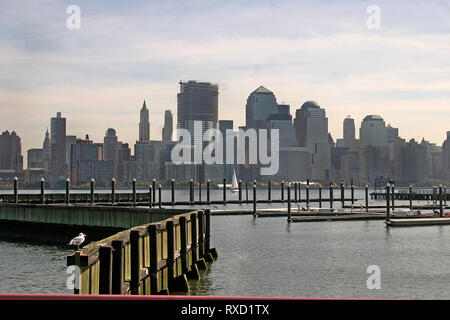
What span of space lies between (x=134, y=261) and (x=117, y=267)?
9.48 ft

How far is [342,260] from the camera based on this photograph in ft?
161

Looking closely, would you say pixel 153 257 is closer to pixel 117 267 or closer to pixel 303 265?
pixel 117 267

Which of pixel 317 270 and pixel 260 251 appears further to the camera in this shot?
pixel 260 251

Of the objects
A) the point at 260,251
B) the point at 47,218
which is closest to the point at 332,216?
the point at 260,251

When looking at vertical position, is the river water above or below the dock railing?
below

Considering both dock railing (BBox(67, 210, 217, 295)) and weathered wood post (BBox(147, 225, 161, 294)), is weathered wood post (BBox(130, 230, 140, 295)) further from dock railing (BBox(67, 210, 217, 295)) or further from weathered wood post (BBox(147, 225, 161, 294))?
weathered wood post (BBox(147, 225, 161, 294))

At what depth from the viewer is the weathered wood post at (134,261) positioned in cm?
2139

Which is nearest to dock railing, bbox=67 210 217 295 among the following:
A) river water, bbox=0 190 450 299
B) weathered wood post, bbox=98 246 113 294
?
weathered wood post, bbox=98 246 113 294

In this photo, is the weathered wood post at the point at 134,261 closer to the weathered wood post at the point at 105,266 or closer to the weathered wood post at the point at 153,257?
the weathered wood post at the point at 153,257

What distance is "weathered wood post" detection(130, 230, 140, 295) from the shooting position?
21391 mm

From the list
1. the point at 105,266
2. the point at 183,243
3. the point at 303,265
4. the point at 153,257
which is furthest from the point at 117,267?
the point at 303,265

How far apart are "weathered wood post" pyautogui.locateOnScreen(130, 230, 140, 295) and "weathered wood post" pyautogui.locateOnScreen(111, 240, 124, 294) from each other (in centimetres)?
262
